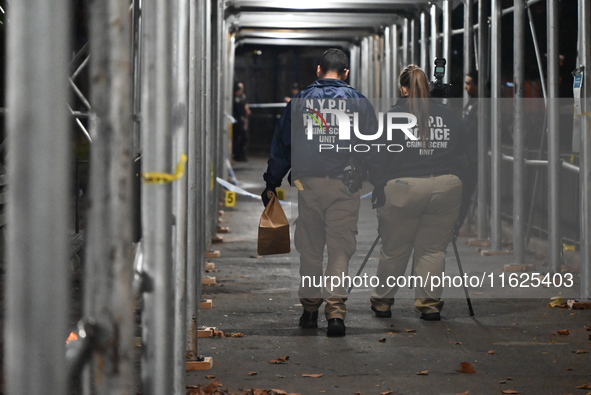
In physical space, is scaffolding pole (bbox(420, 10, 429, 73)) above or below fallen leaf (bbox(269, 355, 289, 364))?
above

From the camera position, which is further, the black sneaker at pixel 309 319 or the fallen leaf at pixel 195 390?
the black sneaker at pixel 309 319

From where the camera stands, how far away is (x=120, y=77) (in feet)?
7.52

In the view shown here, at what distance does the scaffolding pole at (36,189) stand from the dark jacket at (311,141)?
4938 mm

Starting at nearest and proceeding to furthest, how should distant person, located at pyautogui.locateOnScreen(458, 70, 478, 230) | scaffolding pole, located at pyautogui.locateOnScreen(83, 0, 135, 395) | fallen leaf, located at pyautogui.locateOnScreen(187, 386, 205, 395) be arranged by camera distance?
1. scaffolding pole, located at pyautogui.locateOnScreen(83, 0, 135, 395)
2. fallen leaf, located at pyautogui.locateOnScreen(187, 386, 205, 395)
3. distant person, located at pyautogui.locateOnScreen(458, 70, 478, 230)

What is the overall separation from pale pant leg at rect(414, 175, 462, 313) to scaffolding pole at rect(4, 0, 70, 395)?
18.1 ft

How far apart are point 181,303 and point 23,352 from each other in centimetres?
283

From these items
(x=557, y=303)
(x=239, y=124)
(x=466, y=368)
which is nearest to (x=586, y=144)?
(x=557, y=303)

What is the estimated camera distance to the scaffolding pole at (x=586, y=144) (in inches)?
303

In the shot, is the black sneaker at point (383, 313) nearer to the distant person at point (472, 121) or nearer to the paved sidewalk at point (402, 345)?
the paved sidewalk at point (402, 345)

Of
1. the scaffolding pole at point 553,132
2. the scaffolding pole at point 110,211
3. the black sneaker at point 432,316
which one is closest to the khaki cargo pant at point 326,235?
the black sneaker at point 432,316

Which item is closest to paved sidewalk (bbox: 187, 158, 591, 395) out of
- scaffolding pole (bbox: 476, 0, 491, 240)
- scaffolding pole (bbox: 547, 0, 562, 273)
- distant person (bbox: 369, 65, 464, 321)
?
distant person (bbox: 369, 65, 464, 321)

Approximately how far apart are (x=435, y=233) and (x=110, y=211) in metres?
5.11

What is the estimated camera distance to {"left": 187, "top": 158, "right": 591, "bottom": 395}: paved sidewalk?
17.9 feet

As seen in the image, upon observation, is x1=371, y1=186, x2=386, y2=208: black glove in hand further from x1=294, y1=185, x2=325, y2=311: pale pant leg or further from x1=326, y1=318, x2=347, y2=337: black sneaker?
x1=326, y1=318, x2=347, y2=337: black sneaker
